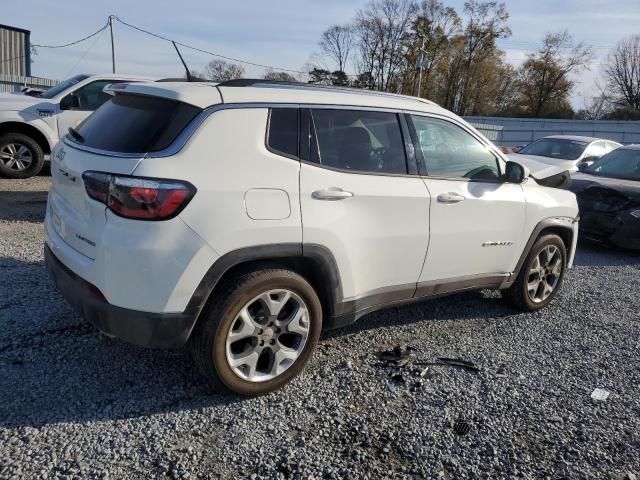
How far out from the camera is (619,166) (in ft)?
27.6

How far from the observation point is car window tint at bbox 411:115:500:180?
3.79m

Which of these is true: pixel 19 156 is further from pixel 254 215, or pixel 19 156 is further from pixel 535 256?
pixel 535 256

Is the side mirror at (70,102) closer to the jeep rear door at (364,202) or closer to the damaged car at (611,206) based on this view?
the jeep rear door at (364,202)

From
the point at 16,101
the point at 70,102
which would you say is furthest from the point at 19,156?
the point at 70,102

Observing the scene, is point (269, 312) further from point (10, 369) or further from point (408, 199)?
point (10, 369)

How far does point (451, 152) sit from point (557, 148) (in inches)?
370

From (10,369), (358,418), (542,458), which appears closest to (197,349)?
(358,418)

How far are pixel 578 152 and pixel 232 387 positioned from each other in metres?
11.0

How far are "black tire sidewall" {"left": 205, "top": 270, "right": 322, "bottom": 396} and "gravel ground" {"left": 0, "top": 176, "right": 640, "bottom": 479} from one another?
10cm

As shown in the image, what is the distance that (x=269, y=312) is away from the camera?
10.0 feet

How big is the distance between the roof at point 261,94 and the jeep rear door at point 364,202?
86mm

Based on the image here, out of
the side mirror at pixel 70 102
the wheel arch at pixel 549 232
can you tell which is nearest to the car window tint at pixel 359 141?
the wheel arch at pixel 549 232

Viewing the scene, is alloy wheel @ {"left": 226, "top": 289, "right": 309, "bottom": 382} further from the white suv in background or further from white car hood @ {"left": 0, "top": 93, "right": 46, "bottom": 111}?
white car hood @ {"left": 0, "top": 93, "right": 46, "bottom": 111}

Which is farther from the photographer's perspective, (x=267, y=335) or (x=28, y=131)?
(x=28, y=131)
